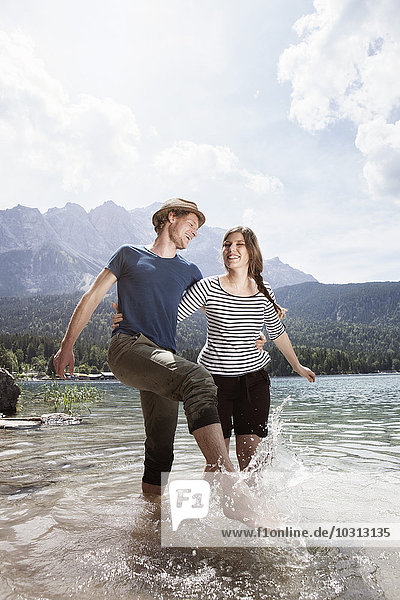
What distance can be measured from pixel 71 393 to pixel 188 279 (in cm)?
2018

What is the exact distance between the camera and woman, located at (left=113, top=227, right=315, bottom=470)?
16.1 feet

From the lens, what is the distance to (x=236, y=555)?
3238 mm

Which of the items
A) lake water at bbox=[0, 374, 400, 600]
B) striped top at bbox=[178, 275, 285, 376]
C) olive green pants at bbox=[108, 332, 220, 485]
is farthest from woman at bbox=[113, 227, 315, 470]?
olive green pants at bbox=[108, 332, 220, 485]

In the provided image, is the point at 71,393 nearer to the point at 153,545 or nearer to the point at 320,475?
the point at 320,475

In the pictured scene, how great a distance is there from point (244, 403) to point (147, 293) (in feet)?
5.52

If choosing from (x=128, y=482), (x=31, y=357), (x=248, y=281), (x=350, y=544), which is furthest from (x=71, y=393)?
(x=31, y=357)

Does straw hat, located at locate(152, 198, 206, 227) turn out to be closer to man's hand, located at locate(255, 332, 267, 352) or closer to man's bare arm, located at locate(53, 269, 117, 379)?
man's bare arm, located at locate(53, 269, 117, 379)

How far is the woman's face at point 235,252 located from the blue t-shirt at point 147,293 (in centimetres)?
75

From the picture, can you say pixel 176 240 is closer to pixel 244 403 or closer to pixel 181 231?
pixel 181 231

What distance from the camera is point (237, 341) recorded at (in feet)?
16.3

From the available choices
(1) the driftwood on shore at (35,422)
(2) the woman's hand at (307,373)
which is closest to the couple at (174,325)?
(2) the woman's hand at (307,373)

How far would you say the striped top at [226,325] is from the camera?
16.2 feet

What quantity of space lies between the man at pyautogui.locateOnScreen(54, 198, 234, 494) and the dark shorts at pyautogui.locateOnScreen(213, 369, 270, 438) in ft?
1.88
